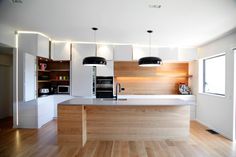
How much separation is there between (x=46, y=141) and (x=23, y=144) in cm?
45

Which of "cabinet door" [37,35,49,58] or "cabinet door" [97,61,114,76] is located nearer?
"cabinet door" [37,35,49,58]

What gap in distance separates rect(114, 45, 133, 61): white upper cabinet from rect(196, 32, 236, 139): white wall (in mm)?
2399

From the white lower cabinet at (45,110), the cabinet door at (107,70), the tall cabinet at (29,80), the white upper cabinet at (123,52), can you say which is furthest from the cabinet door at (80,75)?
the tall cabinet at (29,80)

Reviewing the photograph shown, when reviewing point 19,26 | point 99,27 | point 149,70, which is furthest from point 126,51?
point 19,26

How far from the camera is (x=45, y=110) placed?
5230 mm

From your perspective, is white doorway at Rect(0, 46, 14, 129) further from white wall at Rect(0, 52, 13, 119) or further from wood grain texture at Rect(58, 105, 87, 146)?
wood grain texture at Rect(58, 105, 87, 146)

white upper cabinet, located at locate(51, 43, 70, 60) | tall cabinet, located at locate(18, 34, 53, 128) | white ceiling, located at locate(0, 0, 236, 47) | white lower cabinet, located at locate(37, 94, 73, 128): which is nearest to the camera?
white ceiling, located at locate(0, 0, 236, 47)

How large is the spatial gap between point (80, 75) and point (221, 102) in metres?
4.21

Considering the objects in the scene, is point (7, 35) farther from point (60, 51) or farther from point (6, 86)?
point (6, 86)

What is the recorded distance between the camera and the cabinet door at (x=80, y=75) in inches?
223

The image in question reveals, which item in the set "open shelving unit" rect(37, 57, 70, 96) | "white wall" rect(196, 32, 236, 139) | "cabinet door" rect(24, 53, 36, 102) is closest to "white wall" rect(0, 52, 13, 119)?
"open shelving unit" rect(37, 57, 70, 96)

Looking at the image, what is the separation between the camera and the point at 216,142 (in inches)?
153

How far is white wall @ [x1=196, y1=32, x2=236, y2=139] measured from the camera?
412 cm

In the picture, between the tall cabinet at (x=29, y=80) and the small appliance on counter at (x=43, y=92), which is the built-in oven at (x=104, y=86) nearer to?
the small appliance on counter at (x=43, y=92)
